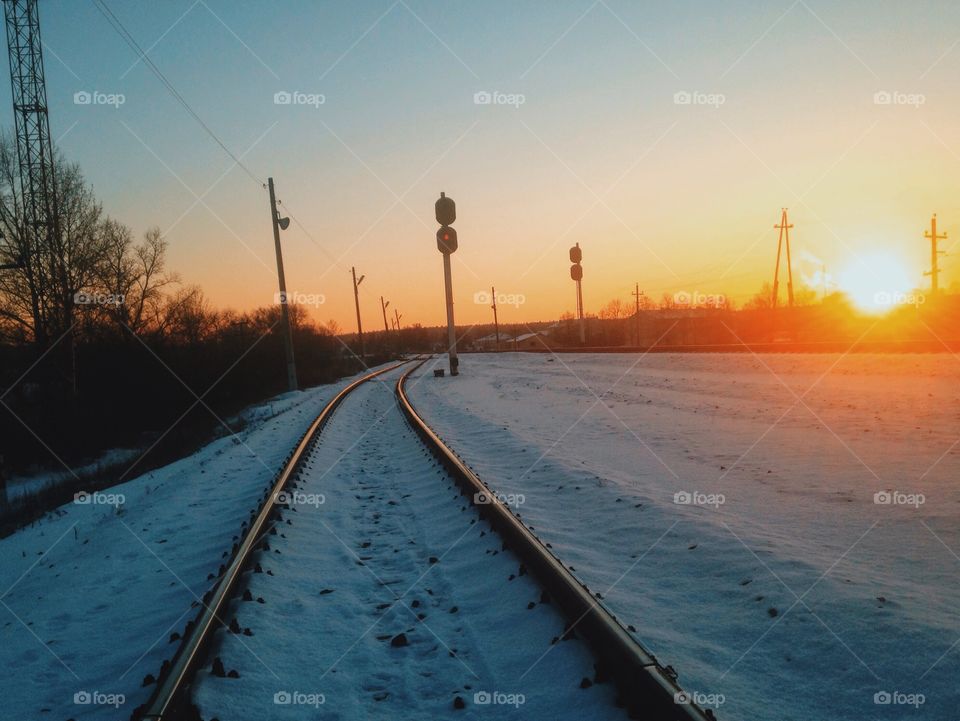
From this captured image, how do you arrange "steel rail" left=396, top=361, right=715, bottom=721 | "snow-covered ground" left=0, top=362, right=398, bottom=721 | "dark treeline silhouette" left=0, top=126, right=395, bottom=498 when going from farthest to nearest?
"dark treeline silhouette" left=0, top=126, right=395, bottom=498
"snow-covered ground" left=0, top=362, right=398, bottom=721
"steel rail" left=396, top=361, right=715, bottom=721

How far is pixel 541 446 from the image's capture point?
990cm

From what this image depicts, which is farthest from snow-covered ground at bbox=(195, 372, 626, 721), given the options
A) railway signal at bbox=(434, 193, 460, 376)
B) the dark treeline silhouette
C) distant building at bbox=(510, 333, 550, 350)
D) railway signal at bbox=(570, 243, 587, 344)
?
distant building at bbox=(510, 333, 550, 350)

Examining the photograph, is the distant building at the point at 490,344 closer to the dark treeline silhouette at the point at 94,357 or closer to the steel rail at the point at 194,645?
the dark treeline silhouette at the point at 94,357

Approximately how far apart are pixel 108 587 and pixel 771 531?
568 centimetres

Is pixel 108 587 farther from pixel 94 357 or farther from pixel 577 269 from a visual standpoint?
pixel 577 269

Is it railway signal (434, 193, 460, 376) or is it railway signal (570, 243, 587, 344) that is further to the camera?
railway signal (570, 243, 587, 344)

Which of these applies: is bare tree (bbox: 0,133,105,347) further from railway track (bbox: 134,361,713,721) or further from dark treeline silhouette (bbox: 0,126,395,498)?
railway track (bbox: 134,361,713,721)

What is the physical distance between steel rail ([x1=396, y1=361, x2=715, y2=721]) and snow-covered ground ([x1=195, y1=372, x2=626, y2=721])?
90mm

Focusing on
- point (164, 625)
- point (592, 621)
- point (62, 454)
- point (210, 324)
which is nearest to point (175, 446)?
point (62, 454)

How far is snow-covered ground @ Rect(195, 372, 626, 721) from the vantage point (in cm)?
305

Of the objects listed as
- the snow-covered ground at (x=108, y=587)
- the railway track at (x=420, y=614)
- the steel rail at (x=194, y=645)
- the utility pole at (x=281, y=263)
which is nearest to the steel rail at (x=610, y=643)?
the railway track at (x=420, y=614)

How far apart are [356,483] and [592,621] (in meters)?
5.32

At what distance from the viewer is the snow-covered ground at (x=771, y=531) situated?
124 inches

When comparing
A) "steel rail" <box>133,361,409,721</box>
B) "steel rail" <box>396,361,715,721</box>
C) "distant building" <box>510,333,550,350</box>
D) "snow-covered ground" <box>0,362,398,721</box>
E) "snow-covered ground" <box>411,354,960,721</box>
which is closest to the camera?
Answer: "steel rail" <box>396,361,715,721</box>
